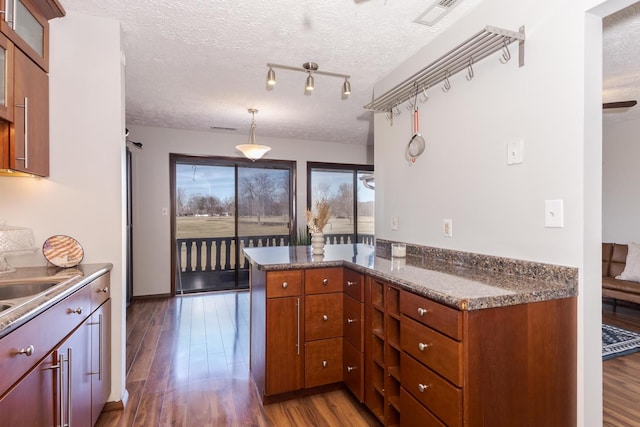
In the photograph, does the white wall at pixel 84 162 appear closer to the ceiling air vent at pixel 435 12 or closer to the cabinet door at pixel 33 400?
the cabinet door at pixel 33 400

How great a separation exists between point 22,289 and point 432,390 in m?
1.89

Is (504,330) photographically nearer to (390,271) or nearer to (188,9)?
(390,271)

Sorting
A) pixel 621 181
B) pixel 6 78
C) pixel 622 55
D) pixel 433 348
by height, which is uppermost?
pixel 622 55

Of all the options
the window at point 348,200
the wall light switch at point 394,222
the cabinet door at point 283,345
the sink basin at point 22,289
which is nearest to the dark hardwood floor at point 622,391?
the wall light switch at point 394,222

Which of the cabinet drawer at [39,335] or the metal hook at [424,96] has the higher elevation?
the metal hook at [424,96]

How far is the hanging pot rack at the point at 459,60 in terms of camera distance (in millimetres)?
1701

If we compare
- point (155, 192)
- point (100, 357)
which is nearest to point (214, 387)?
point (100, 357)

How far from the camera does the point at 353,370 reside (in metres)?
2.10

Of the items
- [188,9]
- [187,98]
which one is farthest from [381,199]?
[187,98]

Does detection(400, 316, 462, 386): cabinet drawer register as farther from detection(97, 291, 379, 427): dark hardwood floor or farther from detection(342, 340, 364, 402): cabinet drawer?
detection(97, 291, 379, 427): dark hardwood floor

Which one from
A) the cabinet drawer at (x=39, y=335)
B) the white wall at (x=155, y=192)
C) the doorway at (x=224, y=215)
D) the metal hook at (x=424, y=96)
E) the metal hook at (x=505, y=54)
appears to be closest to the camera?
the cabinet drawer at (x=39, y=335)

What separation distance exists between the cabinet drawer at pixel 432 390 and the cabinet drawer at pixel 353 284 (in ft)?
1.54

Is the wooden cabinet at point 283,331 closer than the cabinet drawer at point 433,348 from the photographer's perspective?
No

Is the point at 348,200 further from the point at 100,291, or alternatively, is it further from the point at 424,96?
the point at 100,291
